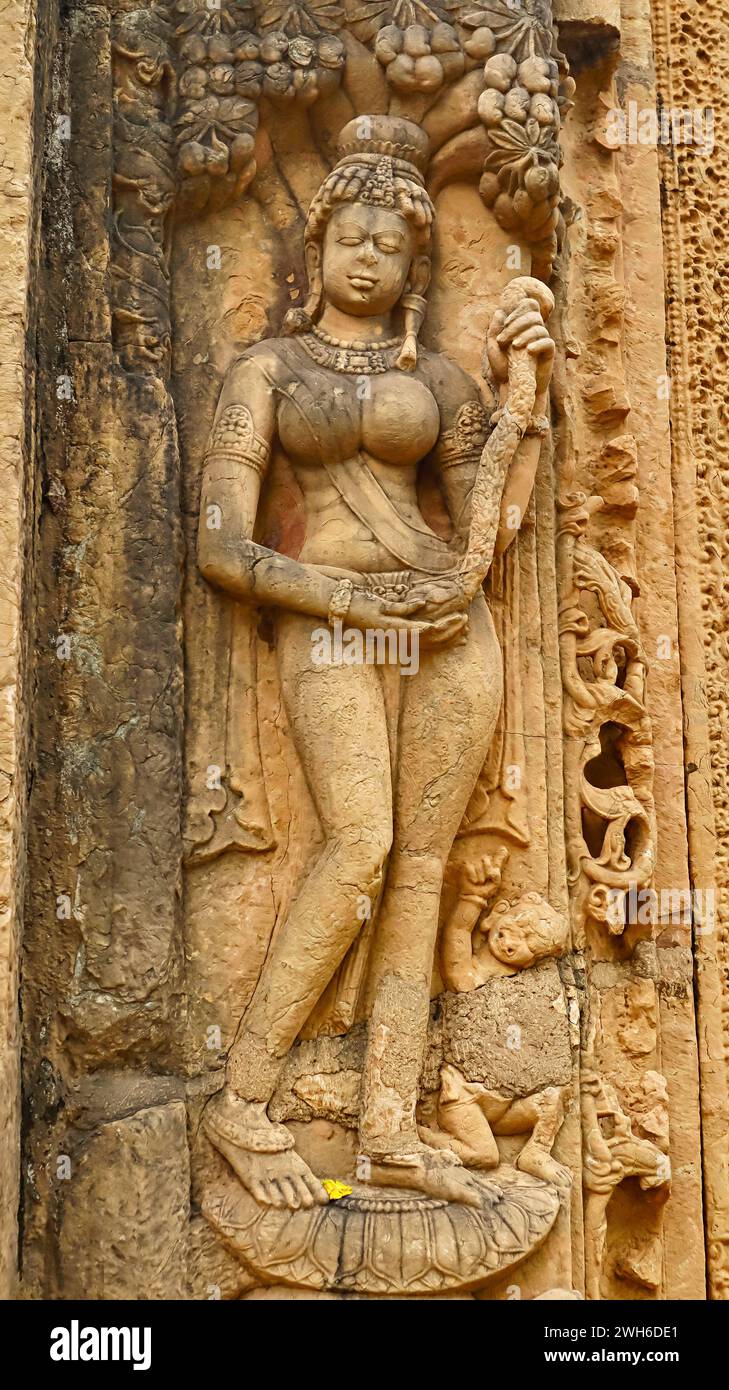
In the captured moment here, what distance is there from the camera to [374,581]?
4.68m

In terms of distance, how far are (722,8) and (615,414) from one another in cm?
177

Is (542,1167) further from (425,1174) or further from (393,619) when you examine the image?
(393,619)

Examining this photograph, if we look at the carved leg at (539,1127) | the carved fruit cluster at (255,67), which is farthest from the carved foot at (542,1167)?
the carved fruit cluster at (255,67)

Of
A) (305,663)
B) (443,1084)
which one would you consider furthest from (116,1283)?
(305,663)

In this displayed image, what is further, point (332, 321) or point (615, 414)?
point (615, 414)

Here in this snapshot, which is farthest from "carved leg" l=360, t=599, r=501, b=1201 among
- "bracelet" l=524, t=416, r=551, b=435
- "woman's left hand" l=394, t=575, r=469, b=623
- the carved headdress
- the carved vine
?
the carved vine

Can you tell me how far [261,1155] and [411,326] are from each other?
237 cm

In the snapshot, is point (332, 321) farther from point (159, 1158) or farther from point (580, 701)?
point (159, 1158)

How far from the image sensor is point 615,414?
544cm

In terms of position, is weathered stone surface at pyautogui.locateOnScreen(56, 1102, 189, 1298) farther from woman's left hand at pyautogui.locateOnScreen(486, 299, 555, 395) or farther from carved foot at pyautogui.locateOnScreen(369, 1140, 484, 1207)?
woman's left hand at pyautogui.locateOnScreen(486, 299, 555, 395)

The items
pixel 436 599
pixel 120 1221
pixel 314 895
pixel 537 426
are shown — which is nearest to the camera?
pixel 120 1221

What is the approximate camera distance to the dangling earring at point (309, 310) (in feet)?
15.9

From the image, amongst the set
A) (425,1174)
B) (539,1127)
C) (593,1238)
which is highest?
(539,1127)

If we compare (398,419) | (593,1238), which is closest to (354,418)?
(398,419)
